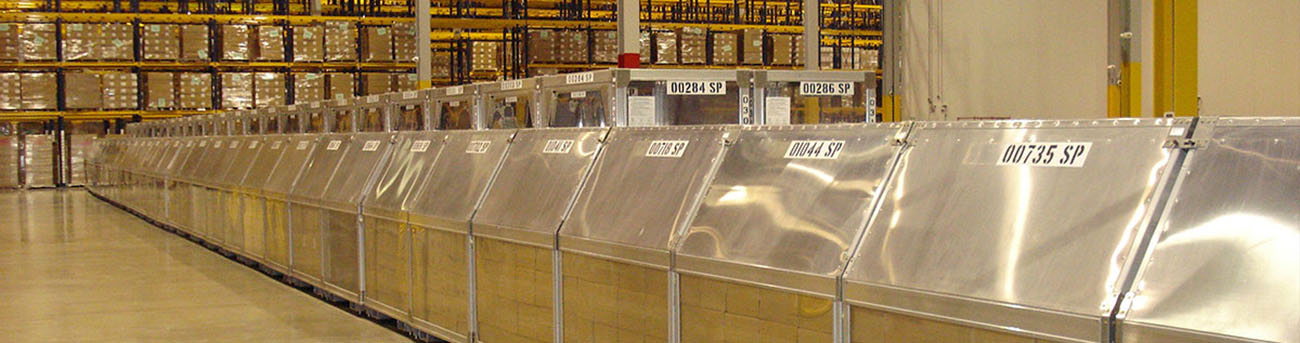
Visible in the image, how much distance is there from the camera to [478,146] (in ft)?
19.2

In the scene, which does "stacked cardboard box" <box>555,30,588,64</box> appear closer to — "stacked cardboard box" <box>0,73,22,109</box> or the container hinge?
"stacked cardboard box" <box>0,73,22,109</box>

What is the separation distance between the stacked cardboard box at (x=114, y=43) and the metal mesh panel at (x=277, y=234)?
44.1 feet

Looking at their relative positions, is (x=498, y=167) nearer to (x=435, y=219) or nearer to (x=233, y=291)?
(x=435, y=219)

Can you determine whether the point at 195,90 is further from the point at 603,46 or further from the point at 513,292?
the point at 513,292

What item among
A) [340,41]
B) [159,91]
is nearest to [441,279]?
[340,41]

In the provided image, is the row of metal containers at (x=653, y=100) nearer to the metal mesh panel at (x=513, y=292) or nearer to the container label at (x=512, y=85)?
the container label at (x=512, y=85)

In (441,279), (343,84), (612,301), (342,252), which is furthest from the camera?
(343,84)

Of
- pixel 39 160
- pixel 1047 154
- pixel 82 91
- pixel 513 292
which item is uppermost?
pixel 82 91

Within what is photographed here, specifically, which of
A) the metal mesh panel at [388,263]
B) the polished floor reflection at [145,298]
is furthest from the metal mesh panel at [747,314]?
the polished floor reflection at [145,298]

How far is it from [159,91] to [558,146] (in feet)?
57.5

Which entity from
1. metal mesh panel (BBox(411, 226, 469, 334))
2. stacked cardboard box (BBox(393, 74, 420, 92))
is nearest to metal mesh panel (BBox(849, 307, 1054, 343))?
metal mesh panel (BBox(411, 226, 469, 334))

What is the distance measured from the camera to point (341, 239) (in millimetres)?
7125

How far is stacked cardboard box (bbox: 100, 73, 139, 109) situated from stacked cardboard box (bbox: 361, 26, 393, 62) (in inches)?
166

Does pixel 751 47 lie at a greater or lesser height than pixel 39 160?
greater
